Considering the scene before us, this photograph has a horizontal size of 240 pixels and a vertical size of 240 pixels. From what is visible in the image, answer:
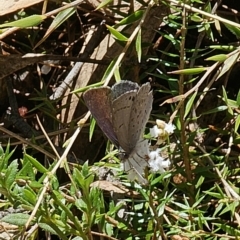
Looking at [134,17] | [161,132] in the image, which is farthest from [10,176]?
[134,17]

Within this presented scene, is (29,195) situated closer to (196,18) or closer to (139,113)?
(139,113)

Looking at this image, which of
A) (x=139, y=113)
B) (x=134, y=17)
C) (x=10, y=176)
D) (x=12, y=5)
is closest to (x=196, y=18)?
(x=134, y=17)

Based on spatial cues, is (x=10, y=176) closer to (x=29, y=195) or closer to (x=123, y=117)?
(x=29, y=195)

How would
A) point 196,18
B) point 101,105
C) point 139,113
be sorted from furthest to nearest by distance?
1. point 196,18
2. point 139,113
3. point 101,105

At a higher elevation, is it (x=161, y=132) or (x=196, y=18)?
(x=196, y=18)

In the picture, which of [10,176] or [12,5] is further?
[12,5]

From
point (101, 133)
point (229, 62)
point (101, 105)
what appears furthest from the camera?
point (101, 133)

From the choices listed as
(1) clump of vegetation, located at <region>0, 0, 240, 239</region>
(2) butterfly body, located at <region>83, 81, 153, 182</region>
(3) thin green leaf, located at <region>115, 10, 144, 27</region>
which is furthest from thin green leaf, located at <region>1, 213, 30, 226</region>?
(3) thin green leaf, located at <region>115, 10, 144, 27</region>

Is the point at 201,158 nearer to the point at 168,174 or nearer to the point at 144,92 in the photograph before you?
the point at 168,174

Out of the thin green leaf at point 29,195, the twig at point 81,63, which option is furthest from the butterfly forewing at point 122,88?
the twig at point 81,63

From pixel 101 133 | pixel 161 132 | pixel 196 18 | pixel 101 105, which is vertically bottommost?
pixel 101 133
